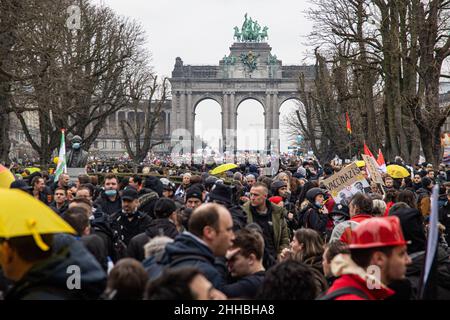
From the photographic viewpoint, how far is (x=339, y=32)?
1234 inches

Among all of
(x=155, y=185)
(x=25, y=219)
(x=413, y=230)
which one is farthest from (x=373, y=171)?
(x=25, y=219)

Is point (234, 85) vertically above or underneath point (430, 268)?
above

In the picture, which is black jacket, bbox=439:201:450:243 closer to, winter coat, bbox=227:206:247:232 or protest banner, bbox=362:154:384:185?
protest banner, bbox=362:154:384:185

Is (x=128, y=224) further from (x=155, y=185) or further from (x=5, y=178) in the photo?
(x=155, y=185)

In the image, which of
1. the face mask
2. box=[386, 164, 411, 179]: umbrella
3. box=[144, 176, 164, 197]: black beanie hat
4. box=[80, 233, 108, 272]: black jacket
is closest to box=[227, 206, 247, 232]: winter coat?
the face mask

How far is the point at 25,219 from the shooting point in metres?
4.05

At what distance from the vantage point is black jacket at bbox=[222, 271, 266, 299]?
5.80 m

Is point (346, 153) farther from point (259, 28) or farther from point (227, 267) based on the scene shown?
point (259, 28)

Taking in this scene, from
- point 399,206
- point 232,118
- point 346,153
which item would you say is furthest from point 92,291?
point 232,118

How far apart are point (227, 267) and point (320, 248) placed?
1370mm

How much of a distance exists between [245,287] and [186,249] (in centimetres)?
70

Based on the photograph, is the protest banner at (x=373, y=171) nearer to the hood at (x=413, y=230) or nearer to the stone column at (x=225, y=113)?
the hood at (x=413, y=230)

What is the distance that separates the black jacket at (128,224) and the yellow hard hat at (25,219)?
5.49 m

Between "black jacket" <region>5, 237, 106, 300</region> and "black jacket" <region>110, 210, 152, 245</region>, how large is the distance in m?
4.93
